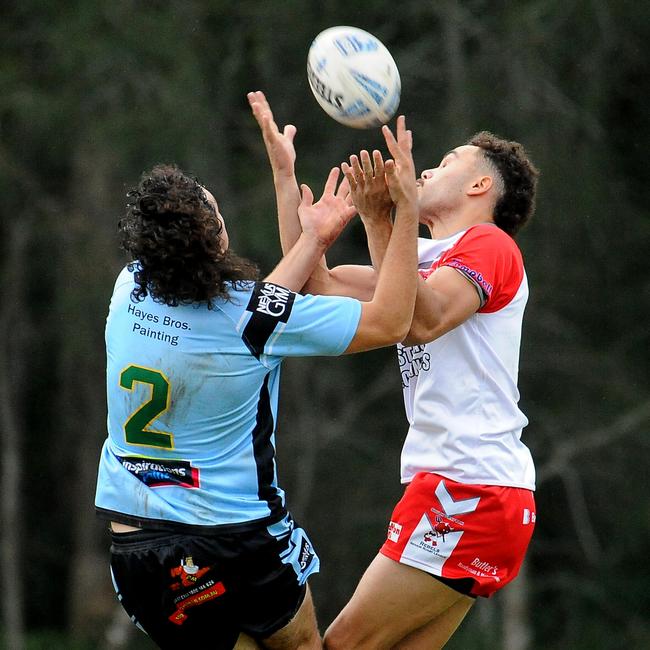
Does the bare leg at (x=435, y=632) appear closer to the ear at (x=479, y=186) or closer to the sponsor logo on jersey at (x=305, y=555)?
the sponsor logo on jersey at (x=305, y=555)

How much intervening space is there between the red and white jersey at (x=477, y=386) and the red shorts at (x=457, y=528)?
0.05 metres

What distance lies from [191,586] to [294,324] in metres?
0.91

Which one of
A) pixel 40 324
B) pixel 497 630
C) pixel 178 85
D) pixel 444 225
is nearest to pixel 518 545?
pixel 444 225

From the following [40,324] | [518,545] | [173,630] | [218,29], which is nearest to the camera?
[173,630]

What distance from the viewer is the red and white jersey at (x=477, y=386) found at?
4605 millimetres

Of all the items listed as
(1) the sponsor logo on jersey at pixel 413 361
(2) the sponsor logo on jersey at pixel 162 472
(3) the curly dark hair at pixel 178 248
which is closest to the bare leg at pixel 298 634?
(2) the sponsor logo on jersey at pixel 162 472

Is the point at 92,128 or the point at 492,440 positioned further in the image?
the point at 92,128

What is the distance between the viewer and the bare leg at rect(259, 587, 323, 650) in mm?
4438

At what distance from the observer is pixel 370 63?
4.73m

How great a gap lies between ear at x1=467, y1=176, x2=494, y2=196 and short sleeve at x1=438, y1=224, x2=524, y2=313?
7.3 inches

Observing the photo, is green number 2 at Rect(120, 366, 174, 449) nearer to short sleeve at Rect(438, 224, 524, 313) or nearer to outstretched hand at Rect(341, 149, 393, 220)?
outstretched hand at Rect(341, 149, 393, 220)

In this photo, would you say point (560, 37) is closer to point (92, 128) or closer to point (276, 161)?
point (92, 128)

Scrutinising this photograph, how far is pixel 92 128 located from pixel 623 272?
245 inches

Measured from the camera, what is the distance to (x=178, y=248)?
163 inches
